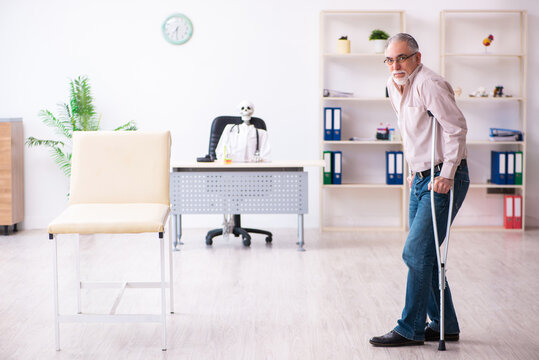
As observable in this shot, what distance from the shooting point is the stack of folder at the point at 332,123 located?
6.15m

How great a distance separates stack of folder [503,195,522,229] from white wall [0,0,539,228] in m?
0.48

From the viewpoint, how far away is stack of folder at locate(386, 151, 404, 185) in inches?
245

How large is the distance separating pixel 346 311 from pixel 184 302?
0.90 m

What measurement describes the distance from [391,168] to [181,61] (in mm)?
2255

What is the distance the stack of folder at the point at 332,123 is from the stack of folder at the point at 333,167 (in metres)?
0.15

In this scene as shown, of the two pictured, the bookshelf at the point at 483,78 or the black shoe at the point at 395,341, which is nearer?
the black shoe at the point at 395,341

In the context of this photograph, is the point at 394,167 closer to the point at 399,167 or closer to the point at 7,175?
the point at 399,167

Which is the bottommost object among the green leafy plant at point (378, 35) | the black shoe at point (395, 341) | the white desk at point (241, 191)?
the black shoe at point (395, 341)

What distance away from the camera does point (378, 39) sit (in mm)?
6148

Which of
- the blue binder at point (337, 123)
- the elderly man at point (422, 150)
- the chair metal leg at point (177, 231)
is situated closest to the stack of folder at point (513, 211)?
the blue binder at point (337, 123)

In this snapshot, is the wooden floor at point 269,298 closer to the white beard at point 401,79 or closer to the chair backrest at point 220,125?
the chair backrest at point 220,125

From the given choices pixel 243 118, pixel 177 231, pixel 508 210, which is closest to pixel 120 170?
pixel 177 231

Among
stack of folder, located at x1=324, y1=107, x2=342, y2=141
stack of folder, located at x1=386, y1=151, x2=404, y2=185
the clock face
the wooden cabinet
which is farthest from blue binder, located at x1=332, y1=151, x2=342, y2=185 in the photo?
the wooden cabinet

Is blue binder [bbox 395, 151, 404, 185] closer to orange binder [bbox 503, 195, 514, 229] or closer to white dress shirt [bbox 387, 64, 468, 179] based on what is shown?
orange binder [bbox 503, 195, 514, 229]
